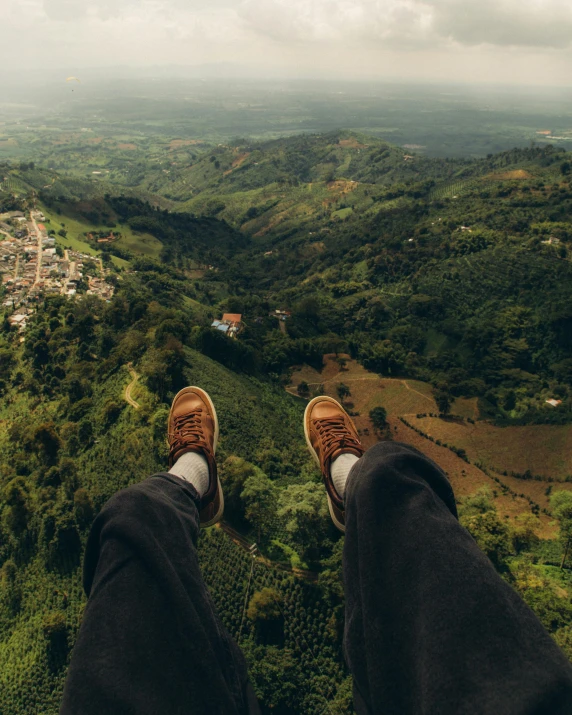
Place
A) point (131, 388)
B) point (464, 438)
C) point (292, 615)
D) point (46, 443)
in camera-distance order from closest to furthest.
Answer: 1. point (292, 615)
2. point (46, 443)
3. point (131, 388)
4. point (464, 438)

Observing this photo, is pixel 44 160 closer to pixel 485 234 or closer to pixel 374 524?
pixel 485 234

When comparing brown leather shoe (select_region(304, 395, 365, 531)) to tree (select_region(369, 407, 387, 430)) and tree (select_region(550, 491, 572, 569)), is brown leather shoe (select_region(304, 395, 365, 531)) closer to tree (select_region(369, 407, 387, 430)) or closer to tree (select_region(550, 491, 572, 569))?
tree (select_region(550, 491, 572, 569))

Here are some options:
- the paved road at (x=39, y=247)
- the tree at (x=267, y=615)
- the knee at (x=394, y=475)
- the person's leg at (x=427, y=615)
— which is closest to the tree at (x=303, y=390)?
the tree at (x=267, y=615)

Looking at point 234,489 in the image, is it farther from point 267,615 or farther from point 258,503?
point 267,615

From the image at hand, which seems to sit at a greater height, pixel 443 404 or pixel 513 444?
pixel 443 404

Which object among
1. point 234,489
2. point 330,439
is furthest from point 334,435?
point 234,489

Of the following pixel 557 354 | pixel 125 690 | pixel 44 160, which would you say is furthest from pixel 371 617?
pixel 44 160
